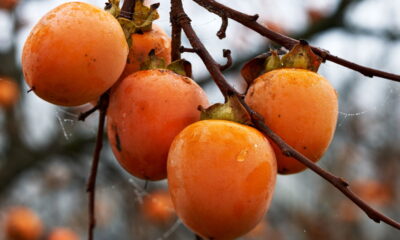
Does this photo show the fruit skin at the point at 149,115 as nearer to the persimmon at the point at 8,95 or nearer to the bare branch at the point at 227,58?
the bare branch at the point at 227,58

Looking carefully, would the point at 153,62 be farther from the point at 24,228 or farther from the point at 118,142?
the point at 24,228

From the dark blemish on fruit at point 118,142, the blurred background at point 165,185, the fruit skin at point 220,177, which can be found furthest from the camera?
the blurred background at point 165,185

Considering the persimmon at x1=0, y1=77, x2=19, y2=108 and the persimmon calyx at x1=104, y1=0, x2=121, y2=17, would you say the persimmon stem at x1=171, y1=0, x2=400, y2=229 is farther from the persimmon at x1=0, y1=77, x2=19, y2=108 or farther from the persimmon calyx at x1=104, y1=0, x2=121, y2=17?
the persimmon at x1=0, y1=77, x2=19, y2=108

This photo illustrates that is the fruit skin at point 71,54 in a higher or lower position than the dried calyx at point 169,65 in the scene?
higher

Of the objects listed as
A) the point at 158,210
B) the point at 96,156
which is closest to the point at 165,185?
the point at 158,210

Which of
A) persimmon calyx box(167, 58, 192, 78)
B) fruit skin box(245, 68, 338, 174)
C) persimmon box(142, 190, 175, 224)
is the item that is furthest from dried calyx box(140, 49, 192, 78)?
persimmon box(142, 190, 175, 224)

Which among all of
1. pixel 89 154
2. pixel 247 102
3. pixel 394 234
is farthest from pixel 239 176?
pixel 394 234

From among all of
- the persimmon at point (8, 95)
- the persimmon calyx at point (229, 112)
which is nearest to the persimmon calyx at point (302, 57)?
the persimmon calyx at point (229, 112)
